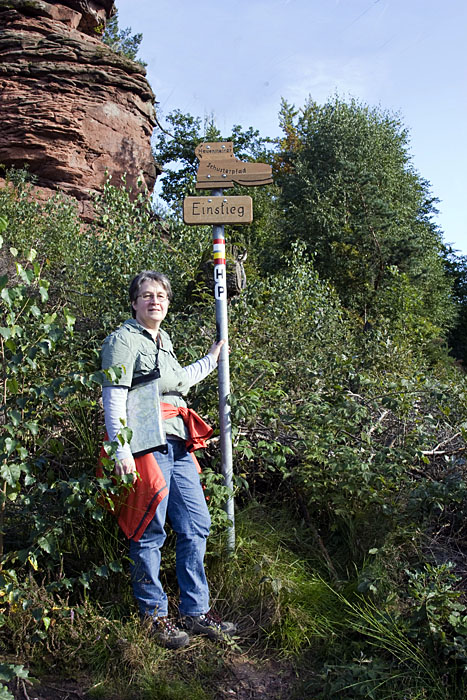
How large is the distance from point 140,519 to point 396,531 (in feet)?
4.97

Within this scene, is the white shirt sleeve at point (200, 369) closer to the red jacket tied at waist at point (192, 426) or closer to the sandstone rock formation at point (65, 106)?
the red jacket tied at waist at point (192, 426)

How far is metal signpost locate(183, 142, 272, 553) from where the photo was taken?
11.9ft

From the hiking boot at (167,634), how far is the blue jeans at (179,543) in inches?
1.6

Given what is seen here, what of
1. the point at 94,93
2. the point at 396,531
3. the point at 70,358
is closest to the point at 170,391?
the point at 70,358

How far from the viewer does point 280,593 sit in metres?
3.24

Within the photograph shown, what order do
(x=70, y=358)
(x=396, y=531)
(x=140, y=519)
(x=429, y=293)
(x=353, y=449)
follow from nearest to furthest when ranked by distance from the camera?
(x=140, y=519) < (x=396, y=531) < (x=353, y=449) < (x=70, y=358) < (x=429, y=293)

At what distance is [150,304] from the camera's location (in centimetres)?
322

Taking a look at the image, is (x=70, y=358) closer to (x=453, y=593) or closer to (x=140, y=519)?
(x=140, y=519)

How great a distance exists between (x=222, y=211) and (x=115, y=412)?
149cm

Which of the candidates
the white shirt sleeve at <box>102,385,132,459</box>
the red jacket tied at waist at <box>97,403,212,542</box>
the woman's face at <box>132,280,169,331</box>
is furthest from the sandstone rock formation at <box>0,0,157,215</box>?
the red jacket tied at waist at <box>97,403,212,542</box>

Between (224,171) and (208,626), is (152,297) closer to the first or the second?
(224,171)

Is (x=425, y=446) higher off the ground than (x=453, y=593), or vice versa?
(x=425, y=446)

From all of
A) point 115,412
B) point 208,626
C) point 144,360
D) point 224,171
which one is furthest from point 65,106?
point 208,626

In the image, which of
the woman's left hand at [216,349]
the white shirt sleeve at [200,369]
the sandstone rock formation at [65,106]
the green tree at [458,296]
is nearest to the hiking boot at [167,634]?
the white shirt sleeve at [200,369]
